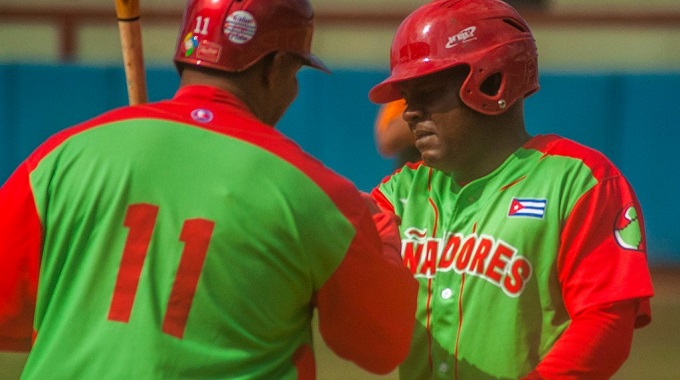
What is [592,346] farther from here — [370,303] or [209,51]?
[209,51]

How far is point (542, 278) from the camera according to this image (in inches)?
114

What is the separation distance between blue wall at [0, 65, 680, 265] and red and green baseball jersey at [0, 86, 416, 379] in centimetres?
723

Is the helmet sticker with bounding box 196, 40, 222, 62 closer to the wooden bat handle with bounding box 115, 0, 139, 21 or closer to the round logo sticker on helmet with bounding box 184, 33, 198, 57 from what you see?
the round logo sticker on helmet with bounding box 184, 33, 198, 57

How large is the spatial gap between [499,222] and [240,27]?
867 millimetres

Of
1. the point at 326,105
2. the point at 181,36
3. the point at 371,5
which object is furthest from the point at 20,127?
the point at 181,36

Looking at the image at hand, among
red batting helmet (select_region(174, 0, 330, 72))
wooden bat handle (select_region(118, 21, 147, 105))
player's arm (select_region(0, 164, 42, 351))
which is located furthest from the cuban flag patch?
player's arm (select_region(0, 164, 42, 351))

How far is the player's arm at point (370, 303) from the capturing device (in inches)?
102

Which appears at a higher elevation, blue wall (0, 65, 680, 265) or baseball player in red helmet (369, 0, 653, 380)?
baseball player in red helmet (369, 0, 653, 380)

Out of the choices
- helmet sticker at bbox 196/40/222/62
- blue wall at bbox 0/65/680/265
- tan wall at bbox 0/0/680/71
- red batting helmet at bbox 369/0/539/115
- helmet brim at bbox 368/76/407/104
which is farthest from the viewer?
tan wall at bbox 0/0/680/71

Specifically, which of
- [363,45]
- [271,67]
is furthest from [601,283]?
[363,45]

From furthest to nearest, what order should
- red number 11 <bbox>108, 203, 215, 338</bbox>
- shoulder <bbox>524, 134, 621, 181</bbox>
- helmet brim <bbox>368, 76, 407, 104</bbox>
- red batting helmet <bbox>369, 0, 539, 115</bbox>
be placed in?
A: helmet brim <bbox>368, 76, 407, 104</bbox> < red batting helmet <bbox>369, 0, 539, 115</bbox> < shoulder <bbox>524, 134, 621, 181</bbox> < red number 11 <bbox>108, 203, 215, 338</bbox>

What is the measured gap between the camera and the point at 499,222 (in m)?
3.00

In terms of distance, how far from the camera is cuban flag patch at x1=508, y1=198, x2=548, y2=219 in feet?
9.57

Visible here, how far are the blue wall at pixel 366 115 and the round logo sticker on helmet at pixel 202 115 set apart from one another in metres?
7.14
